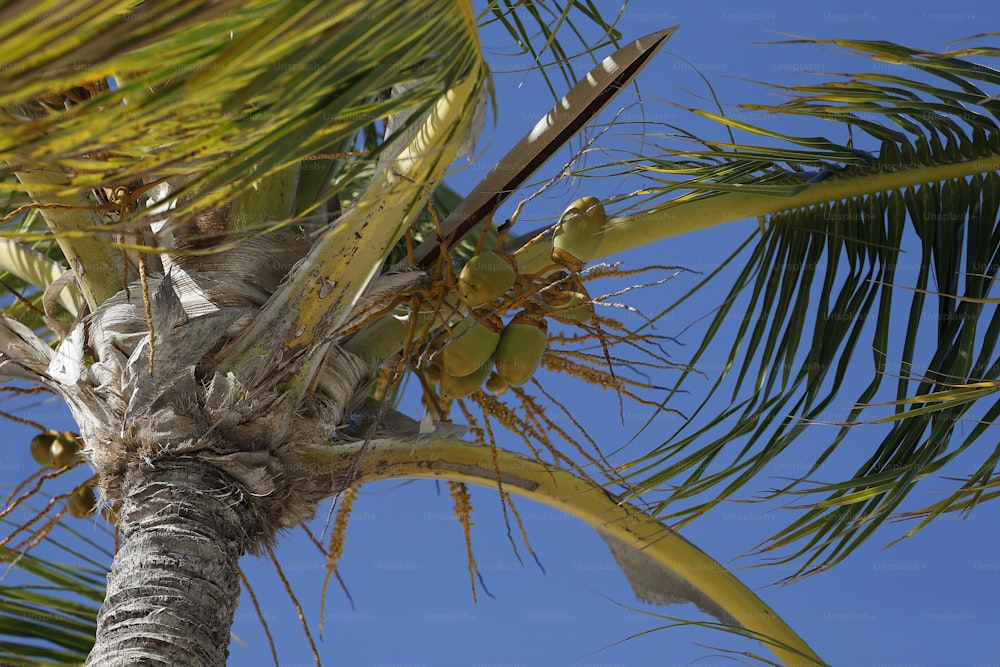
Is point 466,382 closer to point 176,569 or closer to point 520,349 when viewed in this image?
point 520,349

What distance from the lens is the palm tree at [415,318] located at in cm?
177

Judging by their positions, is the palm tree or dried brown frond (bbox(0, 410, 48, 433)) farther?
dried brown frond (bbox(0, 410, 48, 433))

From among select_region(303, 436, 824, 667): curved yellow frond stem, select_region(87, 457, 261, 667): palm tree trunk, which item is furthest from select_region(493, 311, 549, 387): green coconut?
select_region(87, 457, 261, 667): palm tree trunk

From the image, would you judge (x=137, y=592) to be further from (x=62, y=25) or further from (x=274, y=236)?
(x=62, y=25)

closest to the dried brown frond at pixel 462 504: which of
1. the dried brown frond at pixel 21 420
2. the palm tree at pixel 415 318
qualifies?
the palm tree at pixel 415 318

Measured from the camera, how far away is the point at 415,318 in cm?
214

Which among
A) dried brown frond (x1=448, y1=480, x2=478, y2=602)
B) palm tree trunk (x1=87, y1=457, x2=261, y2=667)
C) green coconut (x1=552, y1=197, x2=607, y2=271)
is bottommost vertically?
palm tree trunk (x1=87, y1=457, x2=261, y2=667)

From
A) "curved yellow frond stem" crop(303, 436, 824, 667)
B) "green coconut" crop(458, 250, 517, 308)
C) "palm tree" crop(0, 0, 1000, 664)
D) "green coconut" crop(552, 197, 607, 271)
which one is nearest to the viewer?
"palm tree" crop(0, 0, 1000, 664)

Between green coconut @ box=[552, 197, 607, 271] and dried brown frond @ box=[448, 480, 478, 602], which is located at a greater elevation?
green coconut @ box=[552, 197, 607, 271]

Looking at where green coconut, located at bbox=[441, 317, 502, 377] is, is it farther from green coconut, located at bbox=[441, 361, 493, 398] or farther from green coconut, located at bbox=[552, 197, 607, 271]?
green coconut, located at bbox=[552, 197, 607, 271]

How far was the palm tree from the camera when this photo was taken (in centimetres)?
177

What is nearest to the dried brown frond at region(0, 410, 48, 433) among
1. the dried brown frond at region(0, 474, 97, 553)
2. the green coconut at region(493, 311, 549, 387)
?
the dried brown frond at region(0, 474, 97, 553)

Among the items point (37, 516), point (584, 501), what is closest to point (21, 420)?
point (37, 516)

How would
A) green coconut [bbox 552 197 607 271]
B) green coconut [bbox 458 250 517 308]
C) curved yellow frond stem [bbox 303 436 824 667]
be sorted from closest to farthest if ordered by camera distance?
1. green coconut [bbox 458 250 517 308]
2. green coconut [bbox 552 197 607 271]
3. curved yellow frond stem [bbox 303 436 824 667]
